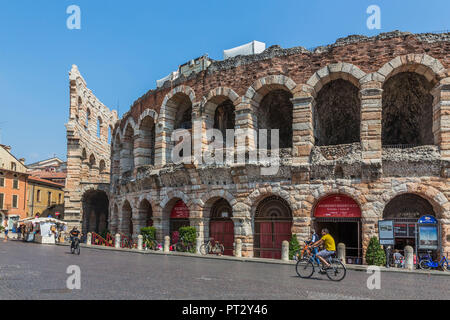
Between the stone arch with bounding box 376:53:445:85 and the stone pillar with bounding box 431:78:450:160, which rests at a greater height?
the stone arch with bounding box 376:53:445:85

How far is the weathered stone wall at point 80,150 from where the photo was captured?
34.9 metres

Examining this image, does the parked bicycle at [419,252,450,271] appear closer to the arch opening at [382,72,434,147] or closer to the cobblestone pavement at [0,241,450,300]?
the cobblestone pavement at [0,241,450,300]

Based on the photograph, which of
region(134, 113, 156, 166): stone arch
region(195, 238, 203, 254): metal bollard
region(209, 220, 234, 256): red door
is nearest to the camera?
region(195, 238, 203, 254): metal bollard

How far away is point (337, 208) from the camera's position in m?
18.4

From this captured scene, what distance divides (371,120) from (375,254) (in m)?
5.41

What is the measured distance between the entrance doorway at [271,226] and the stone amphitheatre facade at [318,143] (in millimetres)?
48

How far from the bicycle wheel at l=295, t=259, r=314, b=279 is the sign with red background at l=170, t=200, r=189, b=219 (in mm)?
11294

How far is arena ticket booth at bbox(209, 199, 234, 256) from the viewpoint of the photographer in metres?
21.4

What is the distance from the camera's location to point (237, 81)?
21.0 metres

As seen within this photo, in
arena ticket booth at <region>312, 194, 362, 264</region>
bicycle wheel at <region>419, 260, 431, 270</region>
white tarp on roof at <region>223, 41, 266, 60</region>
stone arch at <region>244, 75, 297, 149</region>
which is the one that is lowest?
bicycle wheel at <region>419, 260, 431, 270</region>

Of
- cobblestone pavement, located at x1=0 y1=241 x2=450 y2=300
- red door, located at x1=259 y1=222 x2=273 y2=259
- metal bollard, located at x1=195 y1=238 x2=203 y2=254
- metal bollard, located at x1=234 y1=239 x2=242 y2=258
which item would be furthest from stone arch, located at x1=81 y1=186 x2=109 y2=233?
cobblestone pavement, located at x1=0 y1=241 x2=450 y2=300

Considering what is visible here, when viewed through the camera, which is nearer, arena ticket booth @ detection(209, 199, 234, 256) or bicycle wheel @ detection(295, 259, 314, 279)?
bicycle wheel @ detection(295, 259, 314, 279)
